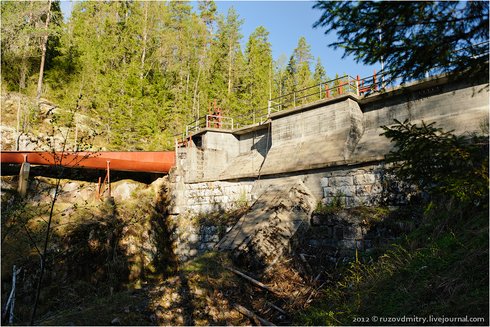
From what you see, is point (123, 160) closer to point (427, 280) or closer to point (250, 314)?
point (250, 314)

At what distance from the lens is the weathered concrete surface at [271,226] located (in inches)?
352

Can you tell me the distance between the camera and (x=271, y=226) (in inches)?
389

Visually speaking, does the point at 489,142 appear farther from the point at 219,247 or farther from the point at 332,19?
the point at 219,247

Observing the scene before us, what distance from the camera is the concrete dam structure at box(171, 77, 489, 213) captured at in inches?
414

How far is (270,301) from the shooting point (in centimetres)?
696

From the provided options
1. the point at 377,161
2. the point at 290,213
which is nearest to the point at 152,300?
the point at 290,213

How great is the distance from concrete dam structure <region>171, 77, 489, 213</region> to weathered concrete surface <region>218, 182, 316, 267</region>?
830 millimetres

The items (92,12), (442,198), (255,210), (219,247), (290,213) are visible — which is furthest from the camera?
(92,12)

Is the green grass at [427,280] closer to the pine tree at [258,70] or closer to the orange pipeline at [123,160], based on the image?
the orange pipeline at [123,160]

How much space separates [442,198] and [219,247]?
6.40 meters

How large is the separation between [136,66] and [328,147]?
19.2 metres

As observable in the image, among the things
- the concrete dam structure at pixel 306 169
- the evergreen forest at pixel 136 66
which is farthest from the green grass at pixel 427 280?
the evergreen forest at pixel 136 66

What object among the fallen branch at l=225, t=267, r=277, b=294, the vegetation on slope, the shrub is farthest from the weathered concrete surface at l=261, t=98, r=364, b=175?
the shrub

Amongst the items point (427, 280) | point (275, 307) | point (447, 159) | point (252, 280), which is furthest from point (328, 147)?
point (447, 159)
